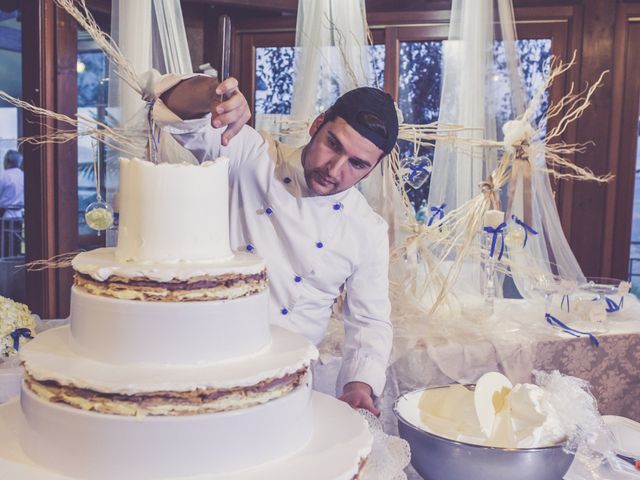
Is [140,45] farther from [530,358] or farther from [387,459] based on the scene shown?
[387,459]

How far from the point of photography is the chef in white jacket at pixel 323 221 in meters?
1.58

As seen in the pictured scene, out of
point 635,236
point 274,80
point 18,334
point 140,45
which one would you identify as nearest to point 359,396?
point 18,334

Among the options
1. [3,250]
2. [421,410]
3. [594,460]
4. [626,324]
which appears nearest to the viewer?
[594,460]

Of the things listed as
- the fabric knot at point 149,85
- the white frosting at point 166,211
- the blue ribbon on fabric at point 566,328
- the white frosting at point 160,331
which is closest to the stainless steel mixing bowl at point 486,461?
the white frosting at point 160,331

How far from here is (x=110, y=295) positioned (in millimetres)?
999

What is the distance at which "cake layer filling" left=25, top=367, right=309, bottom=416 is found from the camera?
899mm

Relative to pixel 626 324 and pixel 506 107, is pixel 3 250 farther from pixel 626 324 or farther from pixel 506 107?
pixel 626 324

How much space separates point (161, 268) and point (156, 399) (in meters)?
0.19

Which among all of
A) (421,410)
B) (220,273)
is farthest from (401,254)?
(220,273)

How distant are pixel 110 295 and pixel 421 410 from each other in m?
0.66


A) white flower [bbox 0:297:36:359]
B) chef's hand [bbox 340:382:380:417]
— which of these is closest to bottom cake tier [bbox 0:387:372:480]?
chef's hand [bbox 340:382:380:417]

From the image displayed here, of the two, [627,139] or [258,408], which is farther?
[627,139]

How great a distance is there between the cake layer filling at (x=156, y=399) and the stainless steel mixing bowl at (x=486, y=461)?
0.33 metres

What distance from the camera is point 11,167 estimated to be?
4418mm
